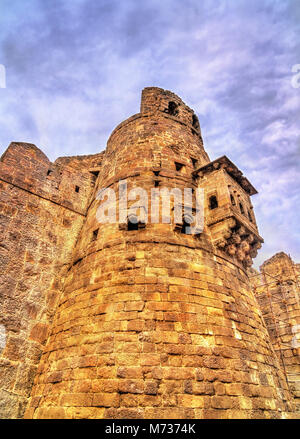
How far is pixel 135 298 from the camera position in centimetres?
457

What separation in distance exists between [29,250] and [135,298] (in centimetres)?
352

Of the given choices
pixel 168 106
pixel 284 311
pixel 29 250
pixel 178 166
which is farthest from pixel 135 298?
pixel 284 311

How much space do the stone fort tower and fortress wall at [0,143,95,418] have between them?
3cm

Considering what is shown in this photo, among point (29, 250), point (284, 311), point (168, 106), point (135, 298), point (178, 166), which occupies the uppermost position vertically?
point (168, 106)

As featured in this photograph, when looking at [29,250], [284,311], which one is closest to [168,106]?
[29,250]

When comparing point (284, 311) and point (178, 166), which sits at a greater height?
point (178, 166)

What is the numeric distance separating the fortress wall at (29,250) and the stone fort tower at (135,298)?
3 centimetres

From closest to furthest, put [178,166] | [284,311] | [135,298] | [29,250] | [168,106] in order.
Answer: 1. [135,298]
2. [29,250]
3. [178,166]
4. [168,106]
5. [284,311]

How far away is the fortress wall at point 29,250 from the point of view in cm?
525

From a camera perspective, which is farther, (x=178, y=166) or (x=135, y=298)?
(x=178, y=166)

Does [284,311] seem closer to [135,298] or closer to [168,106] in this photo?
[135,298]

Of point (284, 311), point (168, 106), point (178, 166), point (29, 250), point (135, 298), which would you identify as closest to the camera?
point (135, 298)

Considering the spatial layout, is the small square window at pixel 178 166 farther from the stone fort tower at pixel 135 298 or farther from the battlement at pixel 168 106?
the battlement at pixel 168 106
